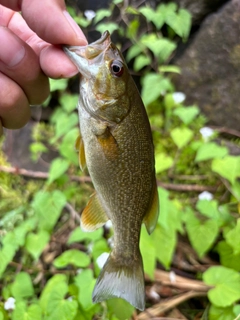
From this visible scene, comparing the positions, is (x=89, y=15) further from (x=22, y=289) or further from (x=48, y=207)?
(x=22, y=289)

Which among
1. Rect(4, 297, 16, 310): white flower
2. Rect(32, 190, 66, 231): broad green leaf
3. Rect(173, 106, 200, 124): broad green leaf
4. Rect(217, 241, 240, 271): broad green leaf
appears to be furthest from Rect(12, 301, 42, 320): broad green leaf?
Rect(173, 106, 200, 124): broad green leaf

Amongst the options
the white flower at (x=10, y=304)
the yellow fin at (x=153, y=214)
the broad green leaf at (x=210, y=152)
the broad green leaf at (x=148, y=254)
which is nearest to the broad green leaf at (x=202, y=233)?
the broad green leaf at (x=148, y=254)

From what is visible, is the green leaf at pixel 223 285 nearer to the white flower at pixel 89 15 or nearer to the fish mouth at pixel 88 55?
the fish mouth at pixel 88 55

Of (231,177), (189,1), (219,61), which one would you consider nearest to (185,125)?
(219,61)

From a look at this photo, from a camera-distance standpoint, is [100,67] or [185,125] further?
[185,125]

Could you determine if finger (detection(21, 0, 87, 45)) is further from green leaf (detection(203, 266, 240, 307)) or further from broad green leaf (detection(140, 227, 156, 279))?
green leaf (detection(203, 266, 240, 307))

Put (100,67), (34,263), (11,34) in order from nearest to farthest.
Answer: (100,67)
(11,34)
(34,263)

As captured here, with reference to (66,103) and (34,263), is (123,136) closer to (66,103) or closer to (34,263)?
(34,263)
